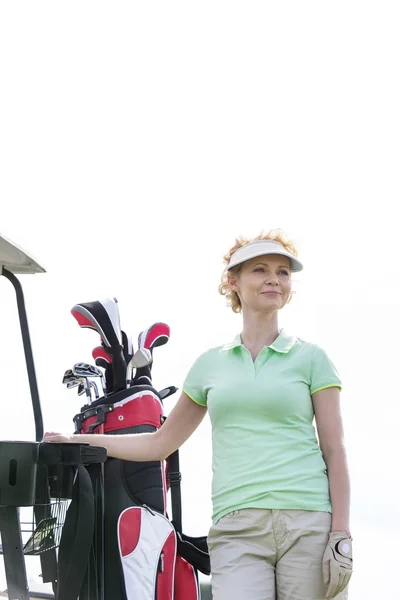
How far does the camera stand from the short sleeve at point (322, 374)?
74.0 inches

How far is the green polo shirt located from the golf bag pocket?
105 cm

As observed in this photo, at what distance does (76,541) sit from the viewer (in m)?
2.24

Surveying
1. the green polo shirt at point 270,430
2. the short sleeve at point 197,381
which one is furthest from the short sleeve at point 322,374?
the short sleeve at point 197,381

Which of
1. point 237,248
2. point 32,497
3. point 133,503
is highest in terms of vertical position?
point 237,248

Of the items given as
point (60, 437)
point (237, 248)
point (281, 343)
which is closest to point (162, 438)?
point (60, 437)

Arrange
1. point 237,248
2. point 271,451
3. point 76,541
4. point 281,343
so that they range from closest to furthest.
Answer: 1. point 271,451
2. point 281,343
3. point 237,248
4. point 76,541

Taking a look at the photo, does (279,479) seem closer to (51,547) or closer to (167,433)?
(167,433)

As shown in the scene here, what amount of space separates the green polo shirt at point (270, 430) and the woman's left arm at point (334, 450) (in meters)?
0.02

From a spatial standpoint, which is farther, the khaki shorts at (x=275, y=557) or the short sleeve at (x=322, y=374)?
the short sleeve at (x=322, y=374)

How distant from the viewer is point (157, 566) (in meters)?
2.85

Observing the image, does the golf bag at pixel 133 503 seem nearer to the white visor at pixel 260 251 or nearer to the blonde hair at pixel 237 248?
the blonde hair at pixel 237 248

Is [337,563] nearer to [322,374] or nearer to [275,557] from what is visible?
[275,557]

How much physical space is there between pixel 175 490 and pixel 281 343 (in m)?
1.28

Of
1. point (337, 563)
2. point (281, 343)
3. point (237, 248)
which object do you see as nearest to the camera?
point (337, 563)
